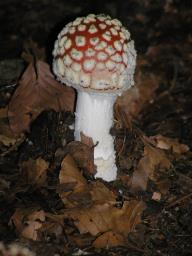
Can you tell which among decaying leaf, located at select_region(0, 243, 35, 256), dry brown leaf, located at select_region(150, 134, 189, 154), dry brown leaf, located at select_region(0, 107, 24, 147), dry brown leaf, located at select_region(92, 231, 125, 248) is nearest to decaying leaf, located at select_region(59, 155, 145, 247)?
dry brown leaf, located at select_region(92, 231, 125, 248)

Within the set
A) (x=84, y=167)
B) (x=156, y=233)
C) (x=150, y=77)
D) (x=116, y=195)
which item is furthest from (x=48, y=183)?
(x=150, y=77)

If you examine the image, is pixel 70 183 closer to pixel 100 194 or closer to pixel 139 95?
pixel 100 194

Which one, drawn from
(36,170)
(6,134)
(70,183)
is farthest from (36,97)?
(70,183)

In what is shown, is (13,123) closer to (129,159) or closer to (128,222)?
(129,159)

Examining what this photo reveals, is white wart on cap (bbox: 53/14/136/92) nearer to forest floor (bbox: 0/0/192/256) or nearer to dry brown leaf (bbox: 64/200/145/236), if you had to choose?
forest floor (bbox: 0/0/192/256)

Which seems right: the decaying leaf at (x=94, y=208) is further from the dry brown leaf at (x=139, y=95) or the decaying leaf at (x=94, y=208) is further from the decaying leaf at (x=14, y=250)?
the dry brown leaf at (x=139, y=95)

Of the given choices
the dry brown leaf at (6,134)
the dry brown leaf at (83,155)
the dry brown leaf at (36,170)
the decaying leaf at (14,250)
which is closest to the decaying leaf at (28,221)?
the decaying leaf at (14,250)

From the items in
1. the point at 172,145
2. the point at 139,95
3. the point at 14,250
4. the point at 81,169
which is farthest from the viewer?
the point at 139,95
